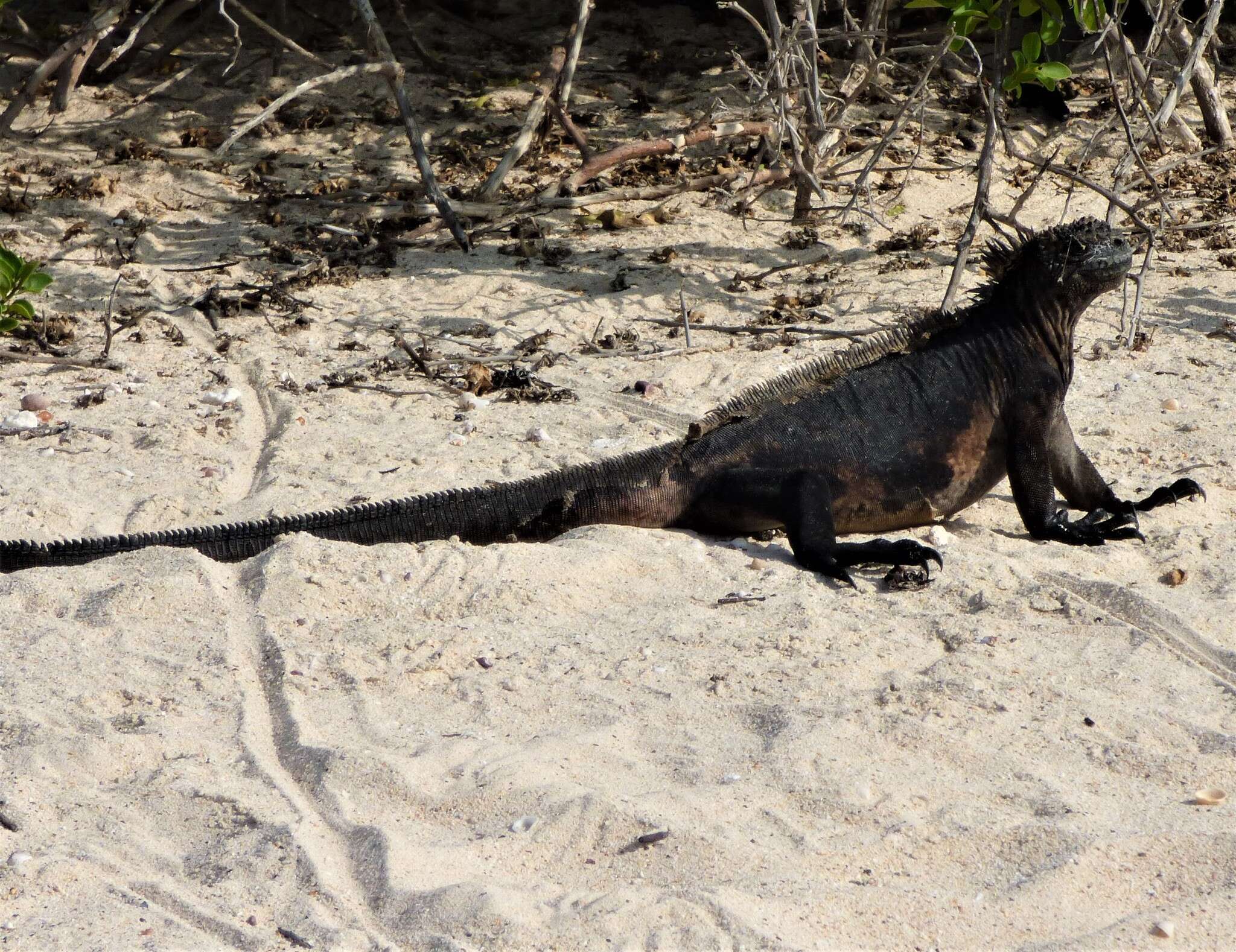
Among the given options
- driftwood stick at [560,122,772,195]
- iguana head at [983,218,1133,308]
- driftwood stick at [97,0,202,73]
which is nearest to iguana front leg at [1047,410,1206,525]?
iguana head at [983,218,1133,308]

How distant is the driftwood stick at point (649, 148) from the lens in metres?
6.83

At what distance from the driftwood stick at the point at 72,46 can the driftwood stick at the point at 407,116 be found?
1206mm

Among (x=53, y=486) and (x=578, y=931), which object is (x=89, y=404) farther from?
(x=578, y=931)

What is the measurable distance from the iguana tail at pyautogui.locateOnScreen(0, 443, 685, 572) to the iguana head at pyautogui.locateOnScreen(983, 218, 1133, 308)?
1.44 metres

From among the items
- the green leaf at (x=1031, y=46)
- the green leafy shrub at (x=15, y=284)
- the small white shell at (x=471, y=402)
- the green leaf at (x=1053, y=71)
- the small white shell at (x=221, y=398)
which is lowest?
the small white shell at (x=221, y=398)

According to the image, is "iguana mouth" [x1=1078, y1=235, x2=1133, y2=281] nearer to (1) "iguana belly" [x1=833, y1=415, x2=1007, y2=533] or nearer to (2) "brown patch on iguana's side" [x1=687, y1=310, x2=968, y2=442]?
(2) "brown patch on iguana's side" [x1=687, y1=310, x2=968, y2=442]

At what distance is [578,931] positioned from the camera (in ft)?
7.66

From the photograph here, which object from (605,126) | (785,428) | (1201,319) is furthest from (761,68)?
(785,428)

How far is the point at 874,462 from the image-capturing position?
4.38 meters

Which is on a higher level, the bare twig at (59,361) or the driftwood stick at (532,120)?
the driftwood stick at (532,120)

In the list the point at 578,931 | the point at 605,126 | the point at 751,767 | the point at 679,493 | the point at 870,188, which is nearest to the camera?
the point at 578,931

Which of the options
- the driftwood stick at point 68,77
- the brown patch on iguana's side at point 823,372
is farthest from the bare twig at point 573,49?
the brown patch on iguana's side at point 823,372

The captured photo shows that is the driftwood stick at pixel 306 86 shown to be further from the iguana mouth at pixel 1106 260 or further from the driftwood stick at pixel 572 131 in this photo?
the iguana mouth at pixel 1106 260

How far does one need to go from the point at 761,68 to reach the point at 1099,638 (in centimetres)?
592
